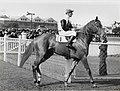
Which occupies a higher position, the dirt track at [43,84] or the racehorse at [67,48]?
the racehorse at [67,48]

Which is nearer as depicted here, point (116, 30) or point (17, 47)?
point (116, 30)

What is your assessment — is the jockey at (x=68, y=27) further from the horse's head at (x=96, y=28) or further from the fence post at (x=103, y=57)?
the fence post at (x=103, y=57)

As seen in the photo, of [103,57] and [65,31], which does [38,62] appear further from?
[103,57]

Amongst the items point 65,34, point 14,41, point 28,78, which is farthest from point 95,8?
point 14,41

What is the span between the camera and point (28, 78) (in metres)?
6.84

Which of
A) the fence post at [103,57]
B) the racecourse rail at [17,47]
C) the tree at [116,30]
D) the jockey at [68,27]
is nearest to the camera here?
the jockey at [68,27]

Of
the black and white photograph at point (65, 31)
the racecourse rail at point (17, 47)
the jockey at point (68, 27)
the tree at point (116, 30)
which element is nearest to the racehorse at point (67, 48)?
the black and white photograph at point (65, 31)

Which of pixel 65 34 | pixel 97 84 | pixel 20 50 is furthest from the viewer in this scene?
pixel 20 50

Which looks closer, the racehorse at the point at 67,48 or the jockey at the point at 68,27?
the jockey at the point at 68,27

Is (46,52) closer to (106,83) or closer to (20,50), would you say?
(106,83)

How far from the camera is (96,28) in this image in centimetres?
613

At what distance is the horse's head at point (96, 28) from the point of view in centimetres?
608

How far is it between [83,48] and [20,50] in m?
3.54

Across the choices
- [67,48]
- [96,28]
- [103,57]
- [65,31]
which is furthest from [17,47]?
[96,28]
